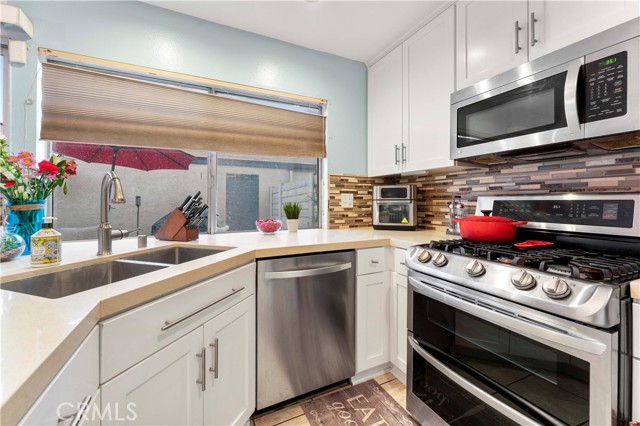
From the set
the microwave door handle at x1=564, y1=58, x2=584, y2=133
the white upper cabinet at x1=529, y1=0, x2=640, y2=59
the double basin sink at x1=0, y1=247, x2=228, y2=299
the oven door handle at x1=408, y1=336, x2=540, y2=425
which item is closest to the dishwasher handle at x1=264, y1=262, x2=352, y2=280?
the double basin sink at x1=0, y1=247, x2=228, y2=299

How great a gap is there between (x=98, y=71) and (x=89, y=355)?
6.17 feet

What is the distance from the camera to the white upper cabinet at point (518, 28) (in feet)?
3.87

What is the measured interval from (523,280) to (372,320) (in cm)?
100

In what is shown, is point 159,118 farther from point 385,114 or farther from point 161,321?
point 385,114

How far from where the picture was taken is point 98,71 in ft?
6.03

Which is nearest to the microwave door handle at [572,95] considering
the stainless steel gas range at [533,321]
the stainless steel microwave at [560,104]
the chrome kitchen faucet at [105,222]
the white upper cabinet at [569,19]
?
the stainless steel microwave at [560,104]

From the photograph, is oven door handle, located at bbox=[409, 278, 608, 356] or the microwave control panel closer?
oven door handle, located at bbox=[409, 278, 608, 356]

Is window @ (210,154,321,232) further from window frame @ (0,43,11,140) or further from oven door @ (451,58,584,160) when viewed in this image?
oven door @ (451,58,584,160)

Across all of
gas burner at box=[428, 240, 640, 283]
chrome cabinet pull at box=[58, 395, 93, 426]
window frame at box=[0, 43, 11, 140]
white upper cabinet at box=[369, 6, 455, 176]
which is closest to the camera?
chrome cabinet pull at box=[58, 395, 93, 426]

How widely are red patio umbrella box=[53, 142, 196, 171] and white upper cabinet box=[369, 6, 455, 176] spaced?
1505 mm

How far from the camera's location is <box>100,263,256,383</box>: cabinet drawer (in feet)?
2.54

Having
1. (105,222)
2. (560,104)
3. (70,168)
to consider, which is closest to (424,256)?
(560,104)

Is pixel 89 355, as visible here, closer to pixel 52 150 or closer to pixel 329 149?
pixel 52 150

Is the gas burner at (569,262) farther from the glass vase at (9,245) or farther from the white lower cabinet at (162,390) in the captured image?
the glass vase at (9,245)
